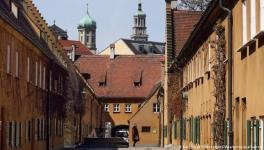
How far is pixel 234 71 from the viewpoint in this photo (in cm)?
2264

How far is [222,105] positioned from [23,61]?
46.5ft

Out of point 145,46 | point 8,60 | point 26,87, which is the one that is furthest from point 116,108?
point 8,60

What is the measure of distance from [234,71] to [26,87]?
17.7m

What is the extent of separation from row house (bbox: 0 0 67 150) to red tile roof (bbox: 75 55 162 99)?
5002 centimetres

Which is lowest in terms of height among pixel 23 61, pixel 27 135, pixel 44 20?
pixel 27 135

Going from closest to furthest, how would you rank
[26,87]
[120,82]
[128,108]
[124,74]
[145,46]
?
[26,87], [120,82], [124,74], [128,108], [145,46]

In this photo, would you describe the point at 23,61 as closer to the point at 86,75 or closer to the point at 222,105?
the point at 222,105

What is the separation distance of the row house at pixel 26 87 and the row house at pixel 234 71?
7600 millimetres

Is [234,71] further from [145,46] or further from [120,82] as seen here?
[145,46]

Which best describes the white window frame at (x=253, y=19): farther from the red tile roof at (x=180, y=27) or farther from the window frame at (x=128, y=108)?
the window frame at (x=128, y=108)

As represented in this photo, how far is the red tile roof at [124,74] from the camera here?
109 metres

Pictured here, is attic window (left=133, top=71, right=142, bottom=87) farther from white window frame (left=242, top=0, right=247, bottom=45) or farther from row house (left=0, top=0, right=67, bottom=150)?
white window frame (left=242, top=0, right=247, bottom=45)

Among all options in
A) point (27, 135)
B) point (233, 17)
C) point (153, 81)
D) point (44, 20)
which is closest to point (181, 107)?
point (27, 135)

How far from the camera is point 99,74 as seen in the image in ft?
363
